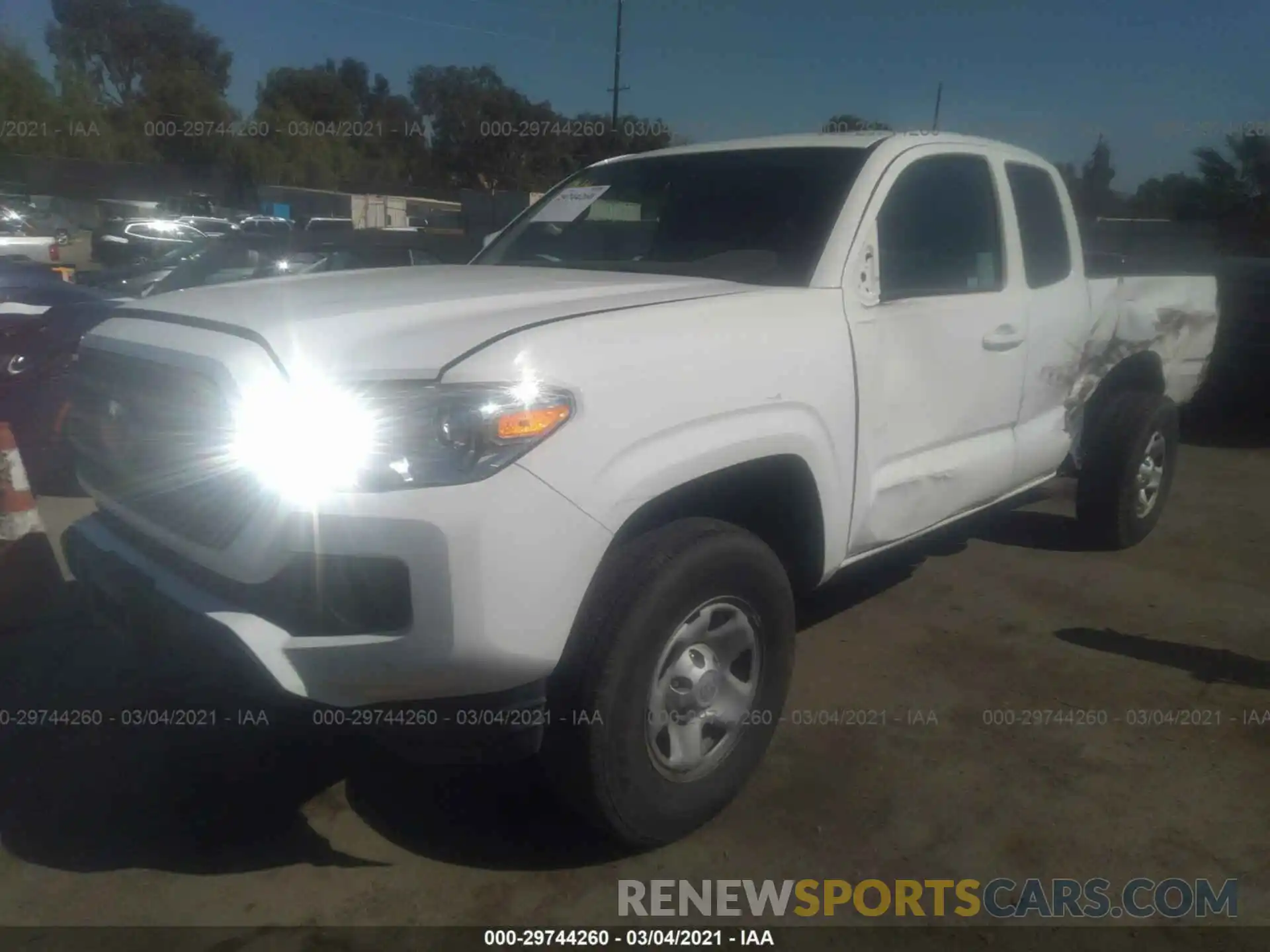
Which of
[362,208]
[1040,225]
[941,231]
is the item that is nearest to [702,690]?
[941,231]

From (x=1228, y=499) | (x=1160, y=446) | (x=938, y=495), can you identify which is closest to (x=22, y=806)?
(x=938, y=495)

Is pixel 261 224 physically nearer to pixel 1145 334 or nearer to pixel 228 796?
pixel 1145 334

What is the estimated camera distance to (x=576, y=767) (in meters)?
2.49

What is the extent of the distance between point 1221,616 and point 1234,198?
19611 mm

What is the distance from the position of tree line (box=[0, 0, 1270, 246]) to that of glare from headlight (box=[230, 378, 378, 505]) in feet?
67.5

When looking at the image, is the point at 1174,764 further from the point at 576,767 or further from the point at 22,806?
the point at 22,806

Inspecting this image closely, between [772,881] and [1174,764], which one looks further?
[1174,764]

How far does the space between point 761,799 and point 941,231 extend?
2.14m

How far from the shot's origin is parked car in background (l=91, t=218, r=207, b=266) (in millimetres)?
23016

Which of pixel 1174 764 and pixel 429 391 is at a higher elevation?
pixel 429 391

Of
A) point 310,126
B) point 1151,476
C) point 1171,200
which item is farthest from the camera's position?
point 310,126

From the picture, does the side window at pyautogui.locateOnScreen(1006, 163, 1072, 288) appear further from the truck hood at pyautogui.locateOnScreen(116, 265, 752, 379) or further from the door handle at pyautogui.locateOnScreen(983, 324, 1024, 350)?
the truck hood at pyautogui.locateOnScreen(116, 265, 752, 379)

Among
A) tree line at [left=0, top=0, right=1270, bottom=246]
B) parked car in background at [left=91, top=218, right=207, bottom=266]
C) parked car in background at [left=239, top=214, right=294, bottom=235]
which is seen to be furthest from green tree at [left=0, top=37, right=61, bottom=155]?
parked car in background at [left=91, top=218, right=207, bottom=266]

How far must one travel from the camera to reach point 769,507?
3.10m
